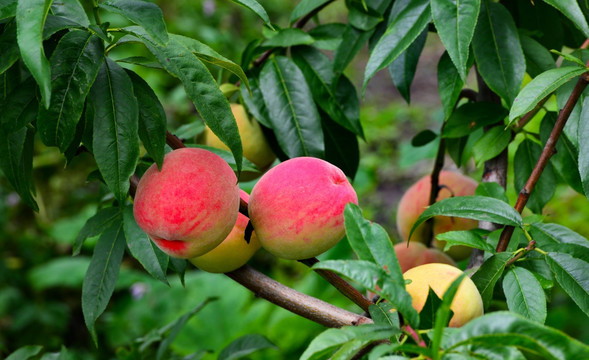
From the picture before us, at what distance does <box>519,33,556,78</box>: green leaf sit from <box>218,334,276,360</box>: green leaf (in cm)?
49

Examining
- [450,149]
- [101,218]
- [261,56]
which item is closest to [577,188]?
[450,149]

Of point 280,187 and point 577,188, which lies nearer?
point 280,187

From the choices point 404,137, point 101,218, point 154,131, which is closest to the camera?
point 154,131

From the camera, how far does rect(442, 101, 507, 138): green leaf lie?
2.63 ft

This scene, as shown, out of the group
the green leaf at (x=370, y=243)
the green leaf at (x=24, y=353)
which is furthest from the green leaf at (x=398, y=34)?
the green leaf at (x=24, y=353)

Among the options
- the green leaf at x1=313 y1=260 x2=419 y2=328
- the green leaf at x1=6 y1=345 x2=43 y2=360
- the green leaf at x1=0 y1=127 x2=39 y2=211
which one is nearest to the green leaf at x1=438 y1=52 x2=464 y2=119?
the green leaf at x1=313 y1=260 x2=419 y2=328

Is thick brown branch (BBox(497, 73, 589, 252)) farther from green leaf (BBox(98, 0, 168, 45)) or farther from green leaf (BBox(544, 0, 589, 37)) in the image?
green leaf (BBox(98, 0, 168, 45))

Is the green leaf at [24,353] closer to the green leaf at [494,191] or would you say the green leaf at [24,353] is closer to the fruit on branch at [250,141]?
the fruit on branch at [250,141]

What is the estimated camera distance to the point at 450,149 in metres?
0.92

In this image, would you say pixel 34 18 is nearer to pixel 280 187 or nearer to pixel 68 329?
pixel 280 187

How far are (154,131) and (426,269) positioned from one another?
29cm

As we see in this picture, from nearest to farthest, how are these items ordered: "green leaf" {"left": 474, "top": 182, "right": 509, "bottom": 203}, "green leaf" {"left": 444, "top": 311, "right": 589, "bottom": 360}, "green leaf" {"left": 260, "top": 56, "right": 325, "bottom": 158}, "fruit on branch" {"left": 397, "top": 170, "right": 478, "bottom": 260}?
"green leaf" {"left": 444, "top": 311, "right": 589, "bottom": 360} < "green leaf" {"left": 474, "top": 182, "right": 509, "bottom": 203} < "green leaf" {"left": 260, "top": 56, "right": 325, "bottom": 158} < "fruit on branch" {"left": 397, "top": 170, "right": 478, "bottom": 260}

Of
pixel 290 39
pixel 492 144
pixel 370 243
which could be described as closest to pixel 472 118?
pixel 492 144

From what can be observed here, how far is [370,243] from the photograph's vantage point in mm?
494
